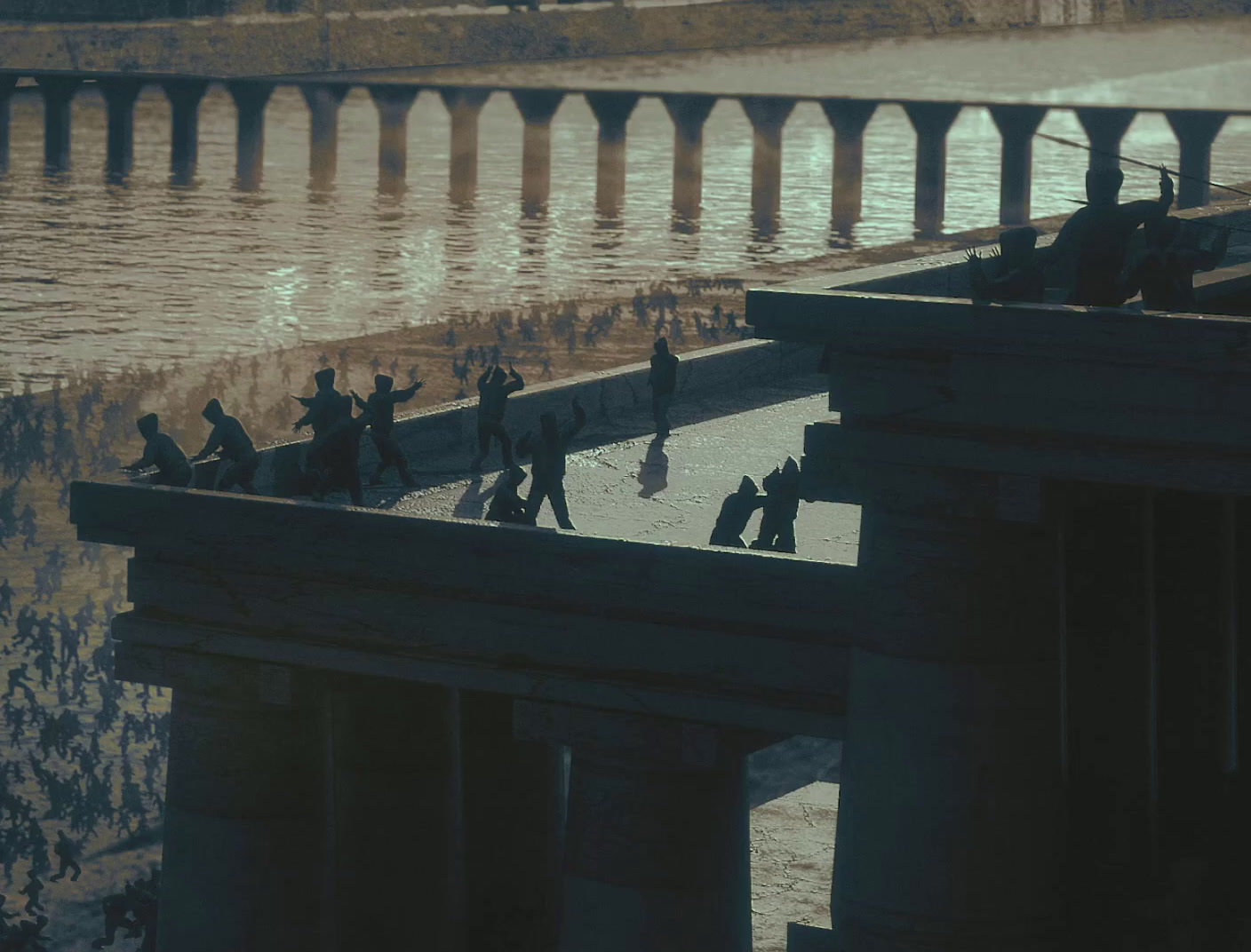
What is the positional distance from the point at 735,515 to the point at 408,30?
95735mm

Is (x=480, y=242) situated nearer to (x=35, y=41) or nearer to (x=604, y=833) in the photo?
(x=35, y=41)

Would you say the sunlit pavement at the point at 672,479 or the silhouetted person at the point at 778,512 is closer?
the silhouetted person at the point at 778,512

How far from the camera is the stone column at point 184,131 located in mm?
86619

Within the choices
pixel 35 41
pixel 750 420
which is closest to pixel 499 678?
pixel 750 420

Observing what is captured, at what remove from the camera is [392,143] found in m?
88.7

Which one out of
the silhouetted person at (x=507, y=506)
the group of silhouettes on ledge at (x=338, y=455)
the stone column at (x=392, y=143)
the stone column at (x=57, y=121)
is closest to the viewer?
the silhouetted person at (x=507, y=506)

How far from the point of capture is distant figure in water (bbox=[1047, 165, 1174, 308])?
16.9 meters

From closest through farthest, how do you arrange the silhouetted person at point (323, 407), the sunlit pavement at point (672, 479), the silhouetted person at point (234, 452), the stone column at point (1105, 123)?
the silhouetted person at point (234, 452)
the silhouetted person at point (323, 407)
the sunlit pavement at point (672, 479)
the stone column at point (1105, 123)

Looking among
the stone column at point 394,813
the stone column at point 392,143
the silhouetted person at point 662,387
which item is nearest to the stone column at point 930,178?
the stone column at point 392,143

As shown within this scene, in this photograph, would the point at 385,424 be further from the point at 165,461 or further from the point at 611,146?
the point at 611,146

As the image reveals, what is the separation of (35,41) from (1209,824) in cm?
8563

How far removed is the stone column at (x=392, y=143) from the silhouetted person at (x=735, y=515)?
6799 centimetres

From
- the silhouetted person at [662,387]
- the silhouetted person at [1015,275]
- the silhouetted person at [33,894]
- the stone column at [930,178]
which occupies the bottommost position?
the silhouetted person at [33,894]

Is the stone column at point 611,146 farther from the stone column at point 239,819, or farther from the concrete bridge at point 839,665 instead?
the stone column at point 239,819
